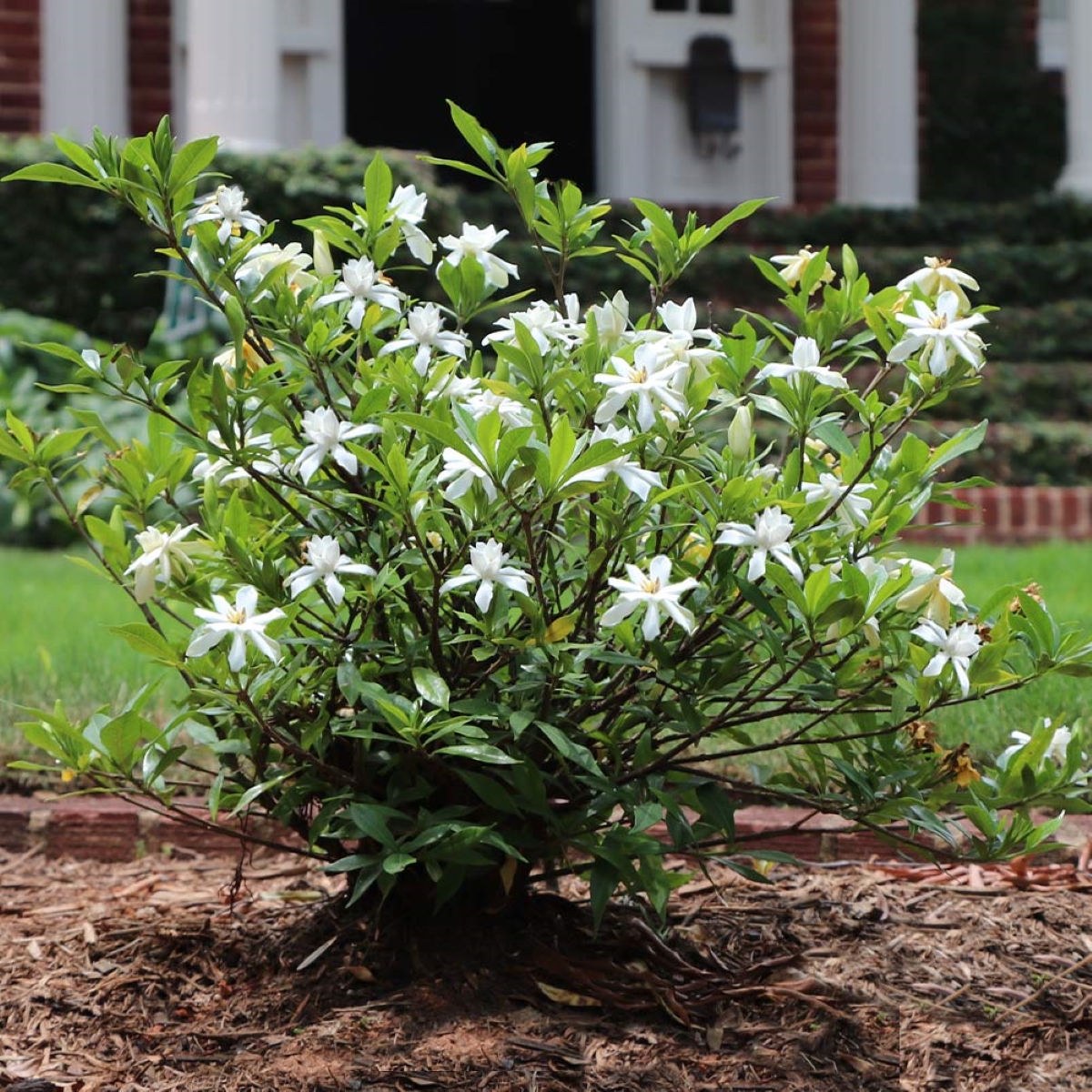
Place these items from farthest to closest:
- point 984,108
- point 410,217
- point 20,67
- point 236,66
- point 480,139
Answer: point 984,108
point 20,67
point 236,66
point 410,217
point 480,139

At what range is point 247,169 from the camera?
7.08 metres

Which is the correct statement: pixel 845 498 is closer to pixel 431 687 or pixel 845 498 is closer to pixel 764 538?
pixel 764 538

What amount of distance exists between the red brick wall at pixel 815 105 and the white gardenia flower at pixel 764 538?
9.03 meters

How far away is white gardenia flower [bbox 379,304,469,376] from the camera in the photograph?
2057mm

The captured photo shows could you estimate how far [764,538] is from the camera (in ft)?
5.89

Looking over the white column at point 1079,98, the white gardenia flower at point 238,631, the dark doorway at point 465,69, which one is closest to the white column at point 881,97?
the white column at point 1079,98

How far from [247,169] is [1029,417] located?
3680mm

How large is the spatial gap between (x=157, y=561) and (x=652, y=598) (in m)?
0.62

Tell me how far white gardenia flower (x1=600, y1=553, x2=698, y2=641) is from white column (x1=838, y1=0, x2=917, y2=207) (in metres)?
8.62

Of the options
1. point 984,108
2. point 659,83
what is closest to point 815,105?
point 659,83

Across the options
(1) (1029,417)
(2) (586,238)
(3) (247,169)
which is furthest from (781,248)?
(2) (586,238)

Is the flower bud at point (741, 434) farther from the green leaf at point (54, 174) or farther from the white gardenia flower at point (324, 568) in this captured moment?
the green leaf at point (54, 174)

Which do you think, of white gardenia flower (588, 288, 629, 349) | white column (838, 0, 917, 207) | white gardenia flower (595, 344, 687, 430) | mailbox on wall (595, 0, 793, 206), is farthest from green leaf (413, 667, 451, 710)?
white column (838, 0, 917, 207)

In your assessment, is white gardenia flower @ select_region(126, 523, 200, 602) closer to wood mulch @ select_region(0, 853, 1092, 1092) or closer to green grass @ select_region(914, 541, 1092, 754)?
wood mulch @ select_region(0, 853, 1092, 1092)
